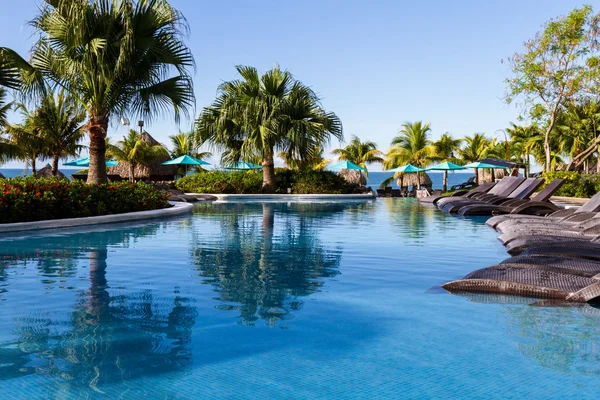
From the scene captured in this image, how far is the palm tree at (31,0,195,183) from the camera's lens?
1462 cm

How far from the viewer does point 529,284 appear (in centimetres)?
573

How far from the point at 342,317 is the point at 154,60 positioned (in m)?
Result: 12.5

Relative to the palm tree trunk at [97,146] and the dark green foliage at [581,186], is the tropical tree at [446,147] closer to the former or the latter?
the dark green foliage at [581,186]

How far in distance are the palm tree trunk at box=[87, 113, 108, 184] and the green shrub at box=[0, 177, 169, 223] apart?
0.71 metres

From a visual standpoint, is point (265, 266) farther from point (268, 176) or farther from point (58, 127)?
point (58, 127)

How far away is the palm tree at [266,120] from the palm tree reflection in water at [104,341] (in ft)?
76.4

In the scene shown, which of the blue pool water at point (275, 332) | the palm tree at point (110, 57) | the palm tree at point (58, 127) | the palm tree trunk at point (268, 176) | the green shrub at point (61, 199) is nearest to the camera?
the blue pool water at point (275, 332)

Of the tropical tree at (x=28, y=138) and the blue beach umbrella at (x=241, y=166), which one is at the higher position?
the tropical tree at (x=28, y=138)

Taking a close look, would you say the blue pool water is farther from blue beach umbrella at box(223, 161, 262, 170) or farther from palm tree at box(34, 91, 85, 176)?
palm tree at box(34, 91, 85, 176)

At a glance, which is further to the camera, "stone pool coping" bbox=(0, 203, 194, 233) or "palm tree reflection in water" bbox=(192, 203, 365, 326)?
"stone pool coping" bbox=(0, 203, 194, 233)

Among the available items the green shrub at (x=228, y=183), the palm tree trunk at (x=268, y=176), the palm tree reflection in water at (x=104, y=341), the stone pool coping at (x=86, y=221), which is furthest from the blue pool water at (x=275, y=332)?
the green shrub at (x=228, y=183)

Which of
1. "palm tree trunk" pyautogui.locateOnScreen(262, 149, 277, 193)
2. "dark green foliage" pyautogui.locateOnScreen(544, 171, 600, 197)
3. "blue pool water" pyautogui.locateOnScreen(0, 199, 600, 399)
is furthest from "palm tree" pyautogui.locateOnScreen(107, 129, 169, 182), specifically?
"blue pool water" pyautogui.locateOnScreen(0, 199, 600, 399)

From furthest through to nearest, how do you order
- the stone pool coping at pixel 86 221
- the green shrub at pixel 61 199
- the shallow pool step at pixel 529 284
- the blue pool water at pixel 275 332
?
the green shrub at pixel 61 199 < the stone pool coping at pixel 86 221 < the shallow pool step at pixel 529 284 < the blue pool water at pixel 275 332

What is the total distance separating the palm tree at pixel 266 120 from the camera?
29.0 m
